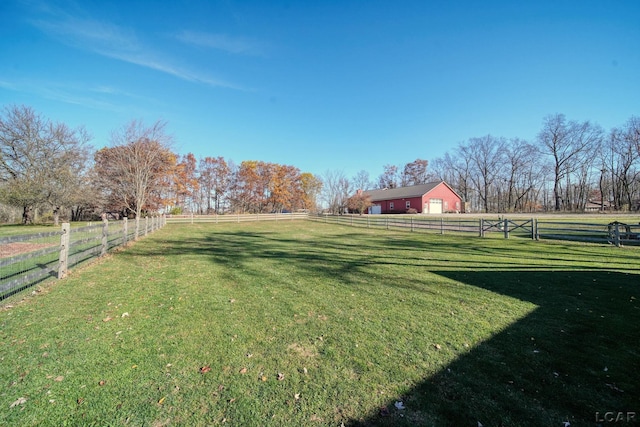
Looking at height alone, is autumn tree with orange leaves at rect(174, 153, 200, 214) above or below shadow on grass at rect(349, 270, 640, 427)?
above

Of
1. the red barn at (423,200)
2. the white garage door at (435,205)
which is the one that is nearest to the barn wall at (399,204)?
the red barn at (423,200)

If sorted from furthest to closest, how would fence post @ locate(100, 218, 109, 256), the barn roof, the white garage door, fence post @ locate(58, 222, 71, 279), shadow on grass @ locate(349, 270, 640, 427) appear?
the barn roof
the white garage door
fence post @ locate(100, 218, 109, 256)
fence post @ locate(58, 222, 71, 279)
shadow on grass @ locate(349, 270, 640, 427)

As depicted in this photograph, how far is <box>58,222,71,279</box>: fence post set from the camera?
632 centimetres

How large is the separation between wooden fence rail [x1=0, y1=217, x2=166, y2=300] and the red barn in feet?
130

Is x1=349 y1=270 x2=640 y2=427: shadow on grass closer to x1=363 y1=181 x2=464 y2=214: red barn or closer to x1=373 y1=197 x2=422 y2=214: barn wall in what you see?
x1=373 y1=197 x2=422 y2=214: barn wall

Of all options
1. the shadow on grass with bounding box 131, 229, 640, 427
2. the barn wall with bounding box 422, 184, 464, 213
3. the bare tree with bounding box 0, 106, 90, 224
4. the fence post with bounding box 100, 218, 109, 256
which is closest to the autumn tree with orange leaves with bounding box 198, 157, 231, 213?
the bare tree with bounding box 0, 106, 90, 224

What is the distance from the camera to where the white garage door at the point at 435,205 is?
142ft

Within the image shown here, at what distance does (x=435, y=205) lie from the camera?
43.8m

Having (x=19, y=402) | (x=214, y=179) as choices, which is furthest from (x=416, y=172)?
(x=19, y=402)

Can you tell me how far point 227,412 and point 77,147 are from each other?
3126cm

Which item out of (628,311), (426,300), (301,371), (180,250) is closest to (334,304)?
(426,300)

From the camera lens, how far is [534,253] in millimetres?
10094

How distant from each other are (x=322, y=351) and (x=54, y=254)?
9705 mm

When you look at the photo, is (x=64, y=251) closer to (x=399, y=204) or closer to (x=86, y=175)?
(x=86, y=175)
